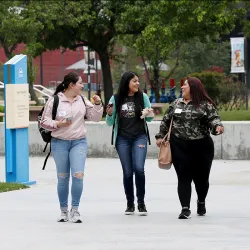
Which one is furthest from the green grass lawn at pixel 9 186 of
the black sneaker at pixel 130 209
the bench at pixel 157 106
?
the bench at pixel 157 106

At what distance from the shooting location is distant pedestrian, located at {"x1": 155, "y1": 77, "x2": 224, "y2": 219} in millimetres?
10281

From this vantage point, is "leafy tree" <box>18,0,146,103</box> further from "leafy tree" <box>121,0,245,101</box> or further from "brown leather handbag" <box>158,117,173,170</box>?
"brown leather handbag" <box>158,117,173,170</box>

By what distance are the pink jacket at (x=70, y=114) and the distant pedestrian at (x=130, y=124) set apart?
1.74ft

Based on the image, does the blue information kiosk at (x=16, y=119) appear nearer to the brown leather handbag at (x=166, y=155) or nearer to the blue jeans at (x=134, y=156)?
the blue jeans at (x=134, y=156)

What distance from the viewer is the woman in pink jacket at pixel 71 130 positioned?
1005cm

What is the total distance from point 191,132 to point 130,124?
78cm

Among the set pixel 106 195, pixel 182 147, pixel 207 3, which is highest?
pixel 207 3

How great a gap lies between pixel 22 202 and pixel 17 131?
7.10ft

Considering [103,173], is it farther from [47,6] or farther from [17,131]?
[47,6]

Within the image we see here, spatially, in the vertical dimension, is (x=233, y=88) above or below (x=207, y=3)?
below

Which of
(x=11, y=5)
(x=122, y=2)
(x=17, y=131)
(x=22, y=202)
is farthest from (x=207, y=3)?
(x=22, y=202)

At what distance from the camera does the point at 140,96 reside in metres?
10.8

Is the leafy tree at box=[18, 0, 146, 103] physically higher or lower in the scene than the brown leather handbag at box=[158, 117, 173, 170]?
higher

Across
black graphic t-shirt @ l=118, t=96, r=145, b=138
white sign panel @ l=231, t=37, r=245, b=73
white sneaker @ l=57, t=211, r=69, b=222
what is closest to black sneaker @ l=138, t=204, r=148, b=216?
black graphic t-shirt @ l=118, t=96, r=145, b=138
